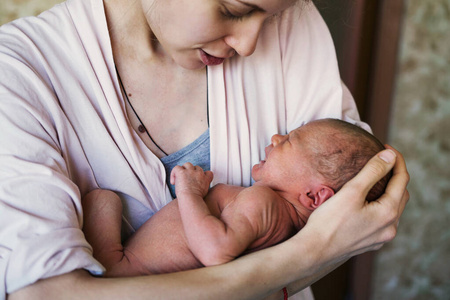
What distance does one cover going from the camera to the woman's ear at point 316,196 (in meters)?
1.36

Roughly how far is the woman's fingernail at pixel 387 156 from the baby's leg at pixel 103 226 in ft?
2.44

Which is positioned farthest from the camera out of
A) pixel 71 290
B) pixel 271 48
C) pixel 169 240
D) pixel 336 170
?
pixel 271 48

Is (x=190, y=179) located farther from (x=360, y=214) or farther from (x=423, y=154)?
(x=423, y=154)

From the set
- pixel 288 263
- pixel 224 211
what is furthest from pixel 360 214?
pixel 224 211

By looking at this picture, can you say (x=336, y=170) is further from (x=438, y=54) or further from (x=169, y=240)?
(x=438, y=54)

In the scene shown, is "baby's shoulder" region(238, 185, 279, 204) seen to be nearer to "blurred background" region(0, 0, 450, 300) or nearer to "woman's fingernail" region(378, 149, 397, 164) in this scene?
"woman's fingernail" region(378, 149, 397, 164)

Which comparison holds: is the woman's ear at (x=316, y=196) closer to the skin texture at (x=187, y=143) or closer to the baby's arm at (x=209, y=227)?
the skin texture at (x=187, y=143)

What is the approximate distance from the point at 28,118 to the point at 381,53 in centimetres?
192

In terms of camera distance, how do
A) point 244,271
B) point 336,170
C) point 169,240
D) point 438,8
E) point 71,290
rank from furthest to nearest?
point 438,8 → point 336,170 → point 169,240 → point 244,271 → point 71,290

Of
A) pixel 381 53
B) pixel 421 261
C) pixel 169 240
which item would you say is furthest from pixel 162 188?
pixel 421 261

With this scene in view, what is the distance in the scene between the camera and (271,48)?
1554 mm

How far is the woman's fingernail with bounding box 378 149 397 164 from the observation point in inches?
52.8

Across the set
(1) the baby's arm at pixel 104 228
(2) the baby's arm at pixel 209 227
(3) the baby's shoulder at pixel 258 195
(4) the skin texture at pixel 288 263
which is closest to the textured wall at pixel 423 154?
(4) the skin texture at pixel 288 263

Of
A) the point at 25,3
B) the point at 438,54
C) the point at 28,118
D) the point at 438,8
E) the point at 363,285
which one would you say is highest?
the point at 25,3
